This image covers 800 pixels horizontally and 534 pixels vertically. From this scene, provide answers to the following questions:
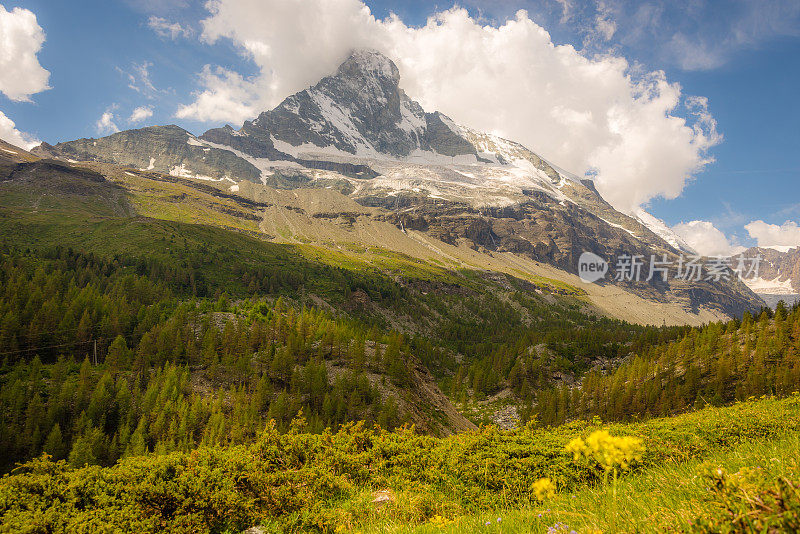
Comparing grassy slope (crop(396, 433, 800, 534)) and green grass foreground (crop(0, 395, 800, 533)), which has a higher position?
grassy slope (crop(396, 433, 800, 534))

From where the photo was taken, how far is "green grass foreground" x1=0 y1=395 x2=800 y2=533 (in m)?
8.69

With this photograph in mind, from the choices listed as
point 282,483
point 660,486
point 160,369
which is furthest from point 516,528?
point 160,369

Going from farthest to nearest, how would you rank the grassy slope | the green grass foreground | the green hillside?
the green hillside, the green grass foreground, the grassy slope

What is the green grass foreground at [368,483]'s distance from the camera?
869 cm

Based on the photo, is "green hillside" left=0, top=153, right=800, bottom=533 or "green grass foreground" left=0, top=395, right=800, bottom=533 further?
"green hillside" left=0, top=153, right=800, bottom=533

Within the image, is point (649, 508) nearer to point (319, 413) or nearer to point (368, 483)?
point (368, 483)

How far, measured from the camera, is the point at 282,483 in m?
13.2

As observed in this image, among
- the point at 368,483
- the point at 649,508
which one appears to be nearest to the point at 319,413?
the point at 368,483

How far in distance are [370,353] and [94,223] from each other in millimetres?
199504

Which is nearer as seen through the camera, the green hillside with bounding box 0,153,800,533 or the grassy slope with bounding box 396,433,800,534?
the grassy slope with bounding box 396,433,800,534

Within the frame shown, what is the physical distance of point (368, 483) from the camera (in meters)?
14.3

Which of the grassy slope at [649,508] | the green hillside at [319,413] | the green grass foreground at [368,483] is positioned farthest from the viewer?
the green hillside at [319,413]

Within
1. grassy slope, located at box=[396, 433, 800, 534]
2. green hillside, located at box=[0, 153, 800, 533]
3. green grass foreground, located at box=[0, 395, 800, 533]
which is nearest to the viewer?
grassy slope, located at box=[396, 433, 800, 534]

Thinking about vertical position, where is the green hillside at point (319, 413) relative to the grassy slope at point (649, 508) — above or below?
below
